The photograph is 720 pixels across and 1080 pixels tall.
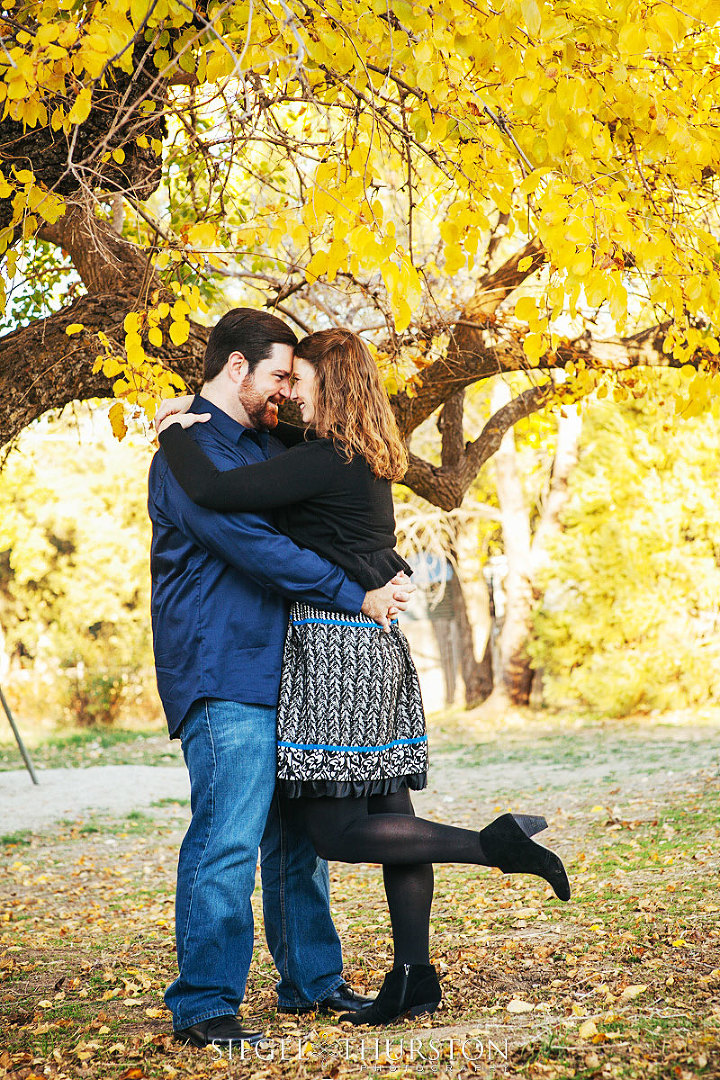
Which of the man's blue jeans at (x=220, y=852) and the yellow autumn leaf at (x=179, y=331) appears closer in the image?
the man's blue jeans at (x=220, y=852)

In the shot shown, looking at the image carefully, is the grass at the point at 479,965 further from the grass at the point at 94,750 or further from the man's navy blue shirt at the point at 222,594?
the grass at the point at 94,750

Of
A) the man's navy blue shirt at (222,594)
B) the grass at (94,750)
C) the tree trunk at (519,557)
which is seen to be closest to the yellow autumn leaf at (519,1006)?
the man's navy blue shirt at (222,594)

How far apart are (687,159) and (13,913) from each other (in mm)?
4475

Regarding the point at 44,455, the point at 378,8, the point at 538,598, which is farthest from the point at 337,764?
the point at 44,455

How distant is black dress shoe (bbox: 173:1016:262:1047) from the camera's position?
2.45 m

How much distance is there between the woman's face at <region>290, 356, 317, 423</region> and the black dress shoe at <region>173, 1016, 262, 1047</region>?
4.99ft

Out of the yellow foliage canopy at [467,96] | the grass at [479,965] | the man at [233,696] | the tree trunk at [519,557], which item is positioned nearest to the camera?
the grass at [479,965]

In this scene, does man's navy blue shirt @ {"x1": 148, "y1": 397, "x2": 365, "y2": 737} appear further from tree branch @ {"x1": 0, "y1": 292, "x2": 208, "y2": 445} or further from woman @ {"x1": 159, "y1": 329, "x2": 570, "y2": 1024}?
tree branch @ {"x1": 0, "y1": 292, "x2": 208, "y2": 445}

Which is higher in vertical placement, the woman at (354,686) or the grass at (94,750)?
the woman at (354,686)

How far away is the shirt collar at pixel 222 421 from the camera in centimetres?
279

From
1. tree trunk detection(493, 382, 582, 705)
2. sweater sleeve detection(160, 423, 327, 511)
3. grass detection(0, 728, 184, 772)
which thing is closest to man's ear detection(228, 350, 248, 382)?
sweater sleeve detection(160, 423, 327, 511)

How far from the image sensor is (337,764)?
253 cm

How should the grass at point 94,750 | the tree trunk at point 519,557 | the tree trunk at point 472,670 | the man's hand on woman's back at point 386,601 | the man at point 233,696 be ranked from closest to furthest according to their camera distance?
the man at point 233,696 < the man's hand on woman's back at point 386,601 < the grass at point 94,750 < the tree trunk at point 519,557 < the tree trunk at point 472,670

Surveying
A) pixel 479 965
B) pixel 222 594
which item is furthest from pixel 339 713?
pixel 479 965
